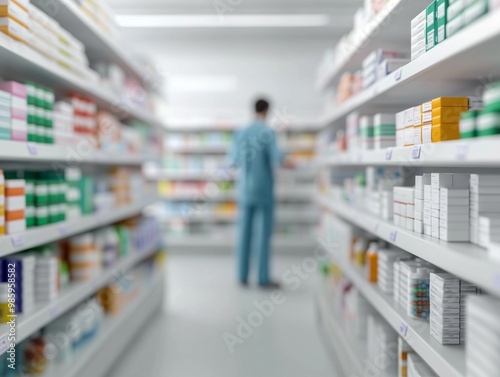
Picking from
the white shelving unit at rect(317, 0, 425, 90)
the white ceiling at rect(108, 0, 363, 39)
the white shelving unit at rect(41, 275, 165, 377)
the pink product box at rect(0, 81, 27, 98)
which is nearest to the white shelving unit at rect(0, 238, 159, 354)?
the white shelving unit at rect(41, 275, 165, 377)

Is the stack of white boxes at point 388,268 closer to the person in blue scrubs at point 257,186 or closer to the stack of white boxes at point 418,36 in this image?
the stack of white boxes at point 418,36

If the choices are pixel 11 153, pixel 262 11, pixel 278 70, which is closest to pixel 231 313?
pixel 11 153

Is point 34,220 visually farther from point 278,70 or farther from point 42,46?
point 278,70

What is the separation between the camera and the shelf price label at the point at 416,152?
1.80 m

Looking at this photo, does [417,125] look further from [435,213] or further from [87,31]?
[87,31]

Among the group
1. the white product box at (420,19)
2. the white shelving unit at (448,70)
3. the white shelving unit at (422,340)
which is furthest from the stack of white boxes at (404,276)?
the white product box at (420,19)

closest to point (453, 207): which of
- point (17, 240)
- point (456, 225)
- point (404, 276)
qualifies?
point (456, 225)

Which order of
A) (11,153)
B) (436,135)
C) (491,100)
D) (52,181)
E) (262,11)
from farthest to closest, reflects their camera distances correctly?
(262,11) → (52,181) → (11,153) → (436,135) → (491,100)

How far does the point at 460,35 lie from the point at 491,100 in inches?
10.4

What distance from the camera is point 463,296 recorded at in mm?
1834

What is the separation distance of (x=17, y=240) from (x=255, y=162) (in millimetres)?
3553

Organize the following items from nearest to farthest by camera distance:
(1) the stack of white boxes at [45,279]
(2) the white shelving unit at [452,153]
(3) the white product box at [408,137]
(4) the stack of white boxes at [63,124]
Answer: (2) the white shelving unit at [452,153], (3) the white product box at [408,137], (1) the stack of white boxes at [45,279], (4) the stack of white boxes at [63,124]

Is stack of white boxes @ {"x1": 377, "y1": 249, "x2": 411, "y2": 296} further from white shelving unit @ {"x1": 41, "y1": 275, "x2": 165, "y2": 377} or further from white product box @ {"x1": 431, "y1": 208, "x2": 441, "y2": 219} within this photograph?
white shelving unit @ {"x1": 41, "y1": 275, "x2": 165, "y2": 377}

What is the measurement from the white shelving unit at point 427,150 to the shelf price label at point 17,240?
1751 mm
